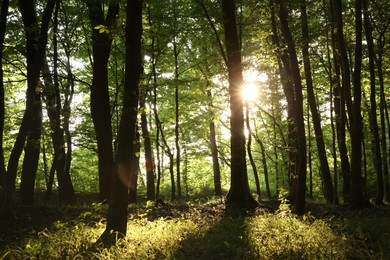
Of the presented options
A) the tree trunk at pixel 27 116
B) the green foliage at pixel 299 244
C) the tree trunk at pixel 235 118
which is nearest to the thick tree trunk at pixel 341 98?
the tree trunk at pixel 235 118

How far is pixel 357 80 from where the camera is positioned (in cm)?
1246

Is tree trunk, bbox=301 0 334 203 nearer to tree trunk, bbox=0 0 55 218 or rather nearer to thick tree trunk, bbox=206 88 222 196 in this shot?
thick tree trunk, bbox=206 88 222 196

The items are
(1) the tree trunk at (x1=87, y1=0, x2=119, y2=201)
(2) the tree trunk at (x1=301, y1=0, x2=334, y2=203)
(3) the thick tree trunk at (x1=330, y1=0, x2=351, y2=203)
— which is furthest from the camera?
(2) the tree trunk at (x1=301, y1=0, x2=334, y2=203)

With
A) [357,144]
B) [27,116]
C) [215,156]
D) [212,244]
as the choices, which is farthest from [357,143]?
[215,156]

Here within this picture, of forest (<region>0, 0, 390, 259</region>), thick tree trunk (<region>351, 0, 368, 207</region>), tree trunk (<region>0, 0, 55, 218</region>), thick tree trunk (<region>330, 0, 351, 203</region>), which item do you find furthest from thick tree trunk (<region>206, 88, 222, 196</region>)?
tree trunk (<region>0, 0, 55, 218</region>)

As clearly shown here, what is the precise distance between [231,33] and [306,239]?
8.13 metres

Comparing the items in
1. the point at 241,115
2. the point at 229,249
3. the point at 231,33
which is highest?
the point at 231,33

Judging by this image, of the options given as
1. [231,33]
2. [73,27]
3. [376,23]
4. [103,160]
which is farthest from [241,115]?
[376,23]

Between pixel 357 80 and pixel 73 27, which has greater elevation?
pixel 73 27

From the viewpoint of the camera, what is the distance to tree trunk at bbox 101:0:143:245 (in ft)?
22.2

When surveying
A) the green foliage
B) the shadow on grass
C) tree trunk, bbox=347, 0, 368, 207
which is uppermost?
tree trunk, bbox=347, 0, 368, 207

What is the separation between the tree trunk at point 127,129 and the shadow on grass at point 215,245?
1.45 metres

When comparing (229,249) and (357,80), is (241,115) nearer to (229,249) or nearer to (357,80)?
(357,80)

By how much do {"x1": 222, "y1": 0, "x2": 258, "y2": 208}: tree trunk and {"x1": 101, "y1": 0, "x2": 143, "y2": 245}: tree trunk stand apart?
5.36m
